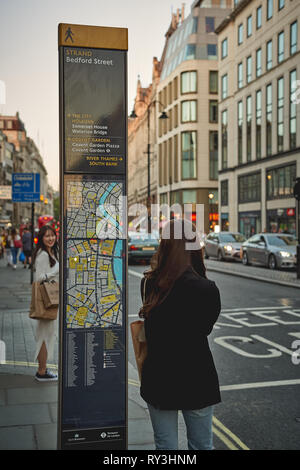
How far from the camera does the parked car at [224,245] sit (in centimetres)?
2802

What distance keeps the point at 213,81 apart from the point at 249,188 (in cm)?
2025

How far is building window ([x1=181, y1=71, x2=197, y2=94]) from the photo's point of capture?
61.8 m

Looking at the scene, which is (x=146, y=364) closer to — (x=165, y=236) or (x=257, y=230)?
(x=165, y=236)

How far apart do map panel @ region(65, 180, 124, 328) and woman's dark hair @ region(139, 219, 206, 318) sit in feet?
2.12

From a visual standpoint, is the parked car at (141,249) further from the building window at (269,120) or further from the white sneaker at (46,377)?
the building window at (269,120)

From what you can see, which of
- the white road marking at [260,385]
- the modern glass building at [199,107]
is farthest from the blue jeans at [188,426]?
the modern glass building at [199,107]

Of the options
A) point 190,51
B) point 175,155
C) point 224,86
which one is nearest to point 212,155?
point 175,155

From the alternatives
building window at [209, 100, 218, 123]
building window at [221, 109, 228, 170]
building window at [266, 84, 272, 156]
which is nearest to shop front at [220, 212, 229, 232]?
building window at [221, 109, 228, 170]

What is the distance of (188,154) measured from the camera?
62.6m

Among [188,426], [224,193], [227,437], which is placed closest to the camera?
[188,426]

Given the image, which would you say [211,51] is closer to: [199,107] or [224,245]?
[199,107]

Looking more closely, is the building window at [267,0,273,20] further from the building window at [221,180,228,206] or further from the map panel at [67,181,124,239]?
the map panel at [67,181,124,239]

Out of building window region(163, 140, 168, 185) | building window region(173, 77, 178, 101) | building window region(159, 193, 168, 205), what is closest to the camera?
building window region(173, 77, 178, 101)

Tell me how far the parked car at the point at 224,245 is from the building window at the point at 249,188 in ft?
52.1
